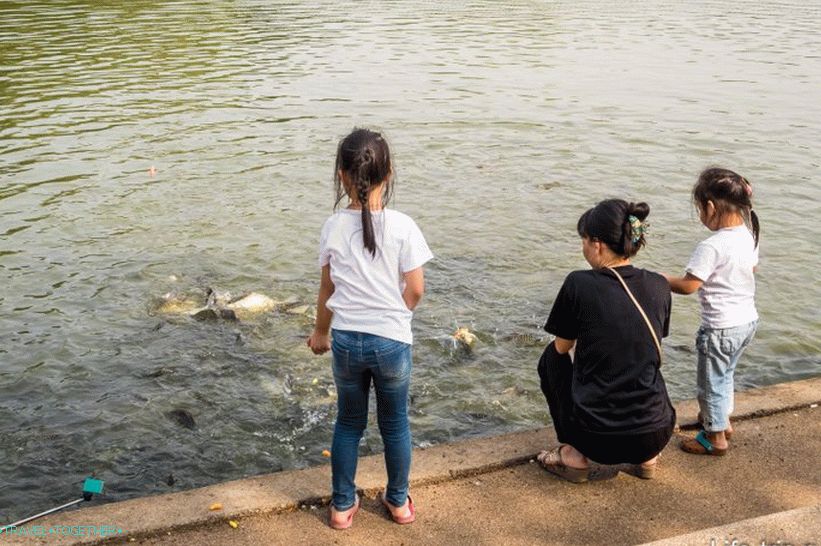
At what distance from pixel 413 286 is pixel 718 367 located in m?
1.81

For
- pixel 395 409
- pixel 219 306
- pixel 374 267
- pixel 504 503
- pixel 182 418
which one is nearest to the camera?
pixel 374 267

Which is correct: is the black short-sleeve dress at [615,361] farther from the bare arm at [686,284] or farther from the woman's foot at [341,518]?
the woman's foot at [341,518]

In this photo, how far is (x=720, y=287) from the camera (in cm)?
473

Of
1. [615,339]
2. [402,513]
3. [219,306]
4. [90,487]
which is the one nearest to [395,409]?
[402,513]

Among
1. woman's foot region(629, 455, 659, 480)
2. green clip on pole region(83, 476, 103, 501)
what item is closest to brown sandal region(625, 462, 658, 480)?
woman's foot region(629, 455, 659, 480)

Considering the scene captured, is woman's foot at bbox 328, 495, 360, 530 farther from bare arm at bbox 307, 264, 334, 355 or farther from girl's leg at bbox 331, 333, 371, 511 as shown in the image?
bare arm at bbox 307, 264, 334, 355

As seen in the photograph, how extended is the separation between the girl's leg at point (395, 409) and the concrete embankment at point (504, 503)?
21 cm

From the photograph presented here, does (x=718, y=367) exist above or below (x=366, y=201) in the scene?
below

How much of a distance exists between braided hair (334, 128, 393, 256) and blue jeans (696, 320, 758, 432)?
1965 mm

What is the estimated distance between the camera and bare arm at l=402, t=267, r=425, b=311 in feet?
13.2

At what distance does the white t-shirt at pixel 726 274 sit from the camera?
4.64 m

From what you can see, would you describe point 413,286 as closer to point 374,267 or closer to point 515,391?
point 374,267

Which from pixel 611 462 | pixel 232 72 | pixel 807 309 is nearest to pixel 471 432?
pixel 611 462

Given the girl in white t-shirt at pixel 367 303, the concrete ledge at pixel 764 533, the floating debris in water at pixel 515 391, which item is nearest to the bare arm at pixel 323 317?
the girl in white t-shirt at pixel 367 303
